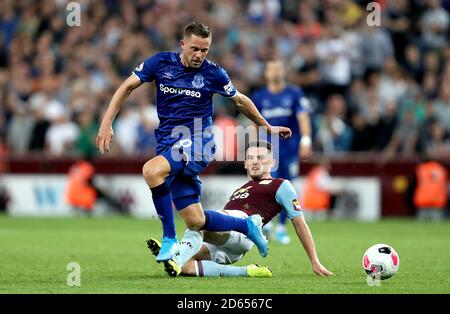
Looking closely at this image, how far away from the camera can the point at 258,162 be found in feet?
34.4

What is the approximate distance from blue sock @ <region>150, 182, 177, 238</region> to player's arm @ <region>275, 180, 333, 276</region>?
1.12 m

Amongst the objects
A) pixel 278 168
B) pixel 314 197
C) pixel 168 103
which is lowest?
pixel 314 197

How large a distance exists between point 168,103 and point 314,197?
36.2 feet

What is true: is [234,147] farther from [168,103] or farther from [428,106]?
[168,103]

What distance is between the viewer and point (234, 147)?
69.0 ft

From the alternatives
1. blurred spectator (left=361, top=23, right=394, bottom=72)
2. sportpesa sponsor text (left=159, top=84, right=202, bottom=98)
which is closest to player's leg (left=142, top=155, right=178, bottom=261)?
sportpesa sponsor text (left=159, top=84, right=202, bottom=98)

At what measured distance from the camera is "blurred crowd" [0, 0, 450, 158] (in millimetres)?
21000

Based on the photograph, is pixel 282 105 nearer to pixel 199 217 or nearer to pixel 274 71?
pixel 274 71

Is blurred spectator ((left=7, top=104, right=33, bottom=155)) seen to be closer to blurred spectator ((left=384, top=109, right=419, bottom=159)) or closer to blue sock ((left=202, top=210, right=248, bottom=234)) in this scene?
blurred spectator ((left=384, top=109, right=419, bottom=159))

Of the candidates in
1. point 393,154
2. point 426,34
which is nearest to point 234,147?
point 393,154

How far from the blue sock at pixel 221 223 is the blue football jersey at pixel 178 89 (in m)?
0.79

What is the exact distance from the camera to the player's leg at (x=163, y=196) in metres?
9.50

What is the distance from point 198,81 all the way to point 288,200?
143 cm
